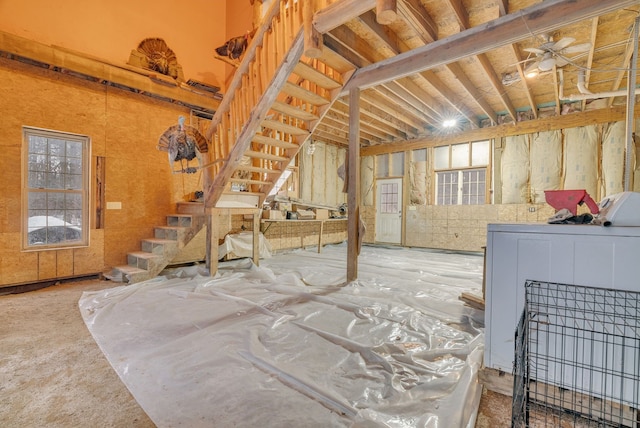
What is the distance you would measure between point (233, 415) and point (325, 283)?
2777 millimetres

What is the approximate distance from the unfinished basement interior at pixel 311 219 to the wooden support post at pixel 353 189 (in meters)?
0.03

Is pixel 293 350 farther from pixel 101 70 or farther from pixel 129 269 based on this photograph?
pixel 101 70

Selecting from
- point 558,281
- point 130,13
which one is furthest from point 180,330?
point 130,13

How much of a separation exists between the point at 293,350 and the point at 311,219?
541cm

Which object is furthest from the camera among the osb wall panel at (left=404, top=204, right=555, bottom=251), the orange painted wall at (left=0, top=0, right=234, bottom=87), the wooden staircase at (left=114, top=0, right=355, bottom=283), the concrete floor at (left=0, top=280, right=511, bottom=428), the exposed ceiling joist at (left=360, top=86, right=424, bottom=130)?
the osb wall panel at (left=404, top=204, right=555, bottom=251)

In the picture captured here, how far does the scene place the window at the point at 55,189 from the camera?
405 centimetres

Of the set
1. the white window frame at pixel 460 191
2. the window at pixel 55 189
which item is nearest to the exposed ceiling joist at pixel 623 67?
the white window frame at pixel 460 191

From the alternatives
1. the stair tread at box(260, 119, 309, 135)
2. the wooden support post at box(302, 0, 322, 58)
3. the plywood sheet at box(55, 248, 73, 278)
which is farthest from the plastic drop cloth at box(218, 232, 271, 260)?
the wooden support post at box(302, 0, 322, 58)

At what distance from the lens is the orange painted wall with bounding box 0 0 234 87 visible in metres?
4.15

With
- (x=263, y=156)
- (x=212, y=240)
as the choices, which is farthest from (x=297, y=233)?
(x=263, y=156)

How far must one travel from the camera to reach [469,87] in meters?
5.21

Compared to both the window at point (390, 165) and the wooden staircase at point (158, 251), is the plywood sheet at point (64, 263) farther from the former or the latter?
the window at point (390, 165)

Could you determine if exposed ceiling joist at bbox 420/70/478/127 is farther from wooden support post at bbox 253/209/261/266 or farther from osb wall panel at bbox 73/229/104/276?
osb wall panel at bbox 73/229/104/276

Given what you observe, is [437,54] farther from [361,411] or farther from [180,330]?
[180,330]
